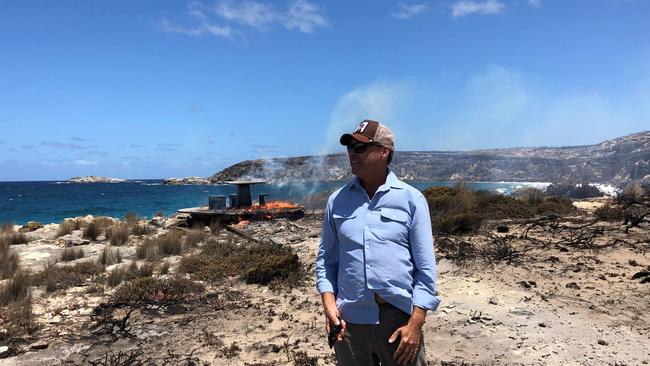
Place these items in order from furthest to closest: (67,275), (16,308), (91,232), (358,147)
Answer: (91,232) → (67,275) → (16,308) → (358,147)

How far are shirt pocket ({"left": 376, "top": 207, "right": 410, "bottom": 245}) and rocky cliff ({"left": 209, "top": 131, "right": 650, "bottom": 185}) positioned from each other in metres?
35.0

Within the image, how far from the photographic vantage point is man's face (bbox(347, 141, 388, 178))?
236cm

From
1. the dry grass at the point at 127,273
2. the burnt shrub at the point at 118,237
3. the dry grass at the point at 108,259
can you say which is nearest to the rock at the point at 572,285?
the dry grass at the point at 127,273

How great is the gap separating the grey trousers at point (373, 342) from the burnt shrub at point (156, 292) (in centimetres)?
493

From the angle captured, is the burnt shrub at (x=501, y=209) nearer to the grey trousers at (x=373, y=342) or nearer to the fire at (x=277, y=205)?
the fire at (x=277, y=205)

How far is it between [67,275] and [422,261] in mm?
7889

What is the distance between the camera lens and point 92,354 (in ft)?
15.5

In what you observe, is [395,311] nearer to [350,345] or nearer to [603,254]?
[350,345]

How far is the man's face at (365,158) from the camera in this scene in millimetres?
2361

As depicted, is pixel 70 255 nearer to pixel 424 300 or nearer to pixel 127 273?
pixel 127 273

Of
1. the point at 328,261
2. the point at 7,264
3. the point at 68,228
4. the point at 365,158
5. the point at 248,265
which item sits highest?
the point at 365,158

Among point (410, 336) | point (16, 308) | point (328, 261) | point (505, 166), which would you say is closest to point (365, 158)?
point (328, 261)

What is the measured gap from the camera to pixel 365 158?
2.36 m

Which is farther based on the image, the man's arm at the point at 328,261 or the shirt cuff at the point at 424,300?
the man's arm at the point at 328,261
